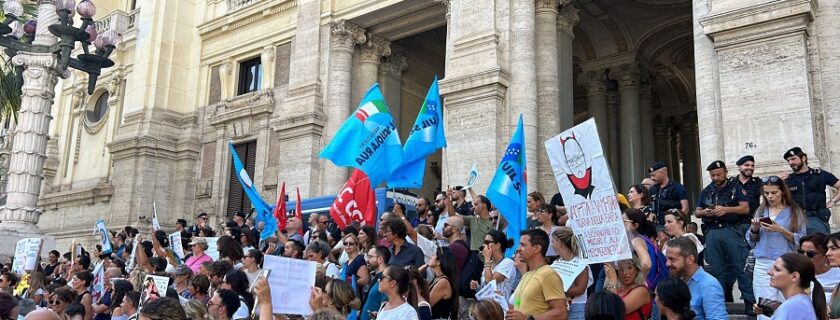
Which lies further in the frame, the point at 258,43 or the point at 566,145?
the point at 258,43

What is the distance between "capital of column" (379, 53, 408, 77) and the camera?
68.1 ft

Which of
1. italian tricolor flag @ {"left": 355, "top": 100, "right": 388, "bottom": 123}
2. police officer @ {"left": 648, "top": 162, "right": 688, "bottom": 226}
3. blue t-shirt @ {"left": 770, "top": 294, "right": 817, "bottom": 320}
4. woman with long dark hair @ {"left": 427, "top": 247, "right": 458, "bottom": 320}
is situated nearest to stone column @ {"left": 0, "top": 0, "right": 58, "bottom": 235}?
italian tricolor flag @ {"left": 355, "top": 100, "right": 388, "bottom": 123}

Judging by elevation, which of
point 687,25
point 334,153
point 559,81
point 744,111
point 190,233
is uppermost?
point 687,25

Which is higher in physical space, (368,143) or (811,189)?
(368,143)

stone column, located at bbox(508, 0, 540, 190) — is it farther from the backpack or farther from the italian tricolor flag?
the backpack

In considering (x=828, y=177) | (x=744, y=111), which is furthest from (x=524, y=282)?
(x=744, y=111)

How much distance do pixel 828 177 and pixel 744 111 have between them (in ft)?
11.0

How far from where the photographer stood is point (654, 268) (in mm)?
5488

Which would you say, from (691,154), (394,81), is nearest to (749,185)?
(394,81)

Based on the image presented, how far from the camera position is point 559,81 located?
15.6 metres

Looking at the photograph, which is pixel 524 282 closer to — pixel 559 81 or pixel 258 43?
pixel 559 81

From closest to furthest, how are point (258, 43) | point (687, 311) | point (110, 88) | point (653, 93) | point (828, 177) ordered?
point (687, 311) < point (828, 177) < point (258, 43) < point (110, 88) < point (653, 93)

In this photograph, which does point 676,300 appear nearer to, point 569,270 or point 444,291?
point 569,270

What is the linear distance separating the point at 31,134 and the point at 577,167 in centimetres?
1424
